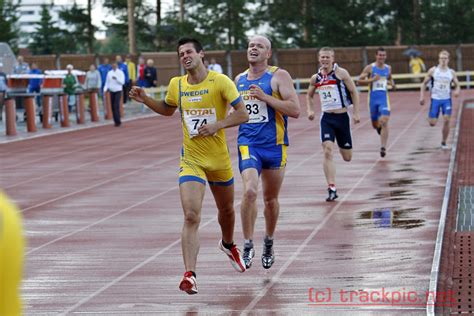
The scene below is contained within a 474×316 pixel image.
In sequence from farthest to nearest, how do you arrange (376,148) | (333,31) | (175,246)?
(333,31) → (376,148) → (175,246)

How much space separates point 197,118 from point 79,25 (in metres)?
67.9

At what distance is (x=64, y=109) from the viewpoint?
113 feet

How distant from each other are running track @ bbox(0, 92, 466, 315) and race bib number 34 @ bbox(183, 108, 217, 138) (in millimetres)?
1240

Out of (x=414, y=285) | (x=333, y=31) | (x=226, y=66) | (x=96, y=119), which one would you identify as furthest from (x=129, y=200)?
(x=333, y=31)

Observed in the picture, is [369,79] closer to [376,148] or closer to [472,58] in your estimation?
[376,148]

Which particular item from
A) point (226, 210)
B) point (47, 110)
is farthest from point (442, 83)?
point (47, 110)

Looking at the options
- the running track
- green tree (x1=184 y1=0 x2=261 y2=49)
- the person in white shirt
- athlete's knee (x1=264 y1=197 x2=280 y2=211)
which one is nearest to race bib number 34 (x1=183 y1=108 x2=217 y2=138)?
the running track

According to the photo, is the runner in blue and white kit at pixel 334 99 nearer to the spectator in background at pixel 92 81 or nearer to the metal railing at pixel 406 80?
the spectator in background at pixel 92 81

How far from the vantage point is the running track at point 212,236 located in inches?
354

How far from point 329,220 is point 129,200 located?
3.62 metres

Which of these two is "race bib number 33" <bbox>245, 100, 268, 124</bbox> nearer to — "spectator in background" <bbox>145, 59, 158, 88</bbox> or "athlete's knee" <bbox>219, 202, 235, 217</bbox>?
"athlete's knee" <bbox>219, 202, 235, 217</bbox>

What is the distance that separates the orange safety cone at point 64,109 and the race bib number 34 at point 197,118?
25403 millimetres

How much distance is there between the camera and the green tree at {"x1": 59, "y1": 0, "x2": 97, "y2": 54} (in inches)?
2918

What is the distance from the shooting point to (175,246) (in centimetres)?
1184
